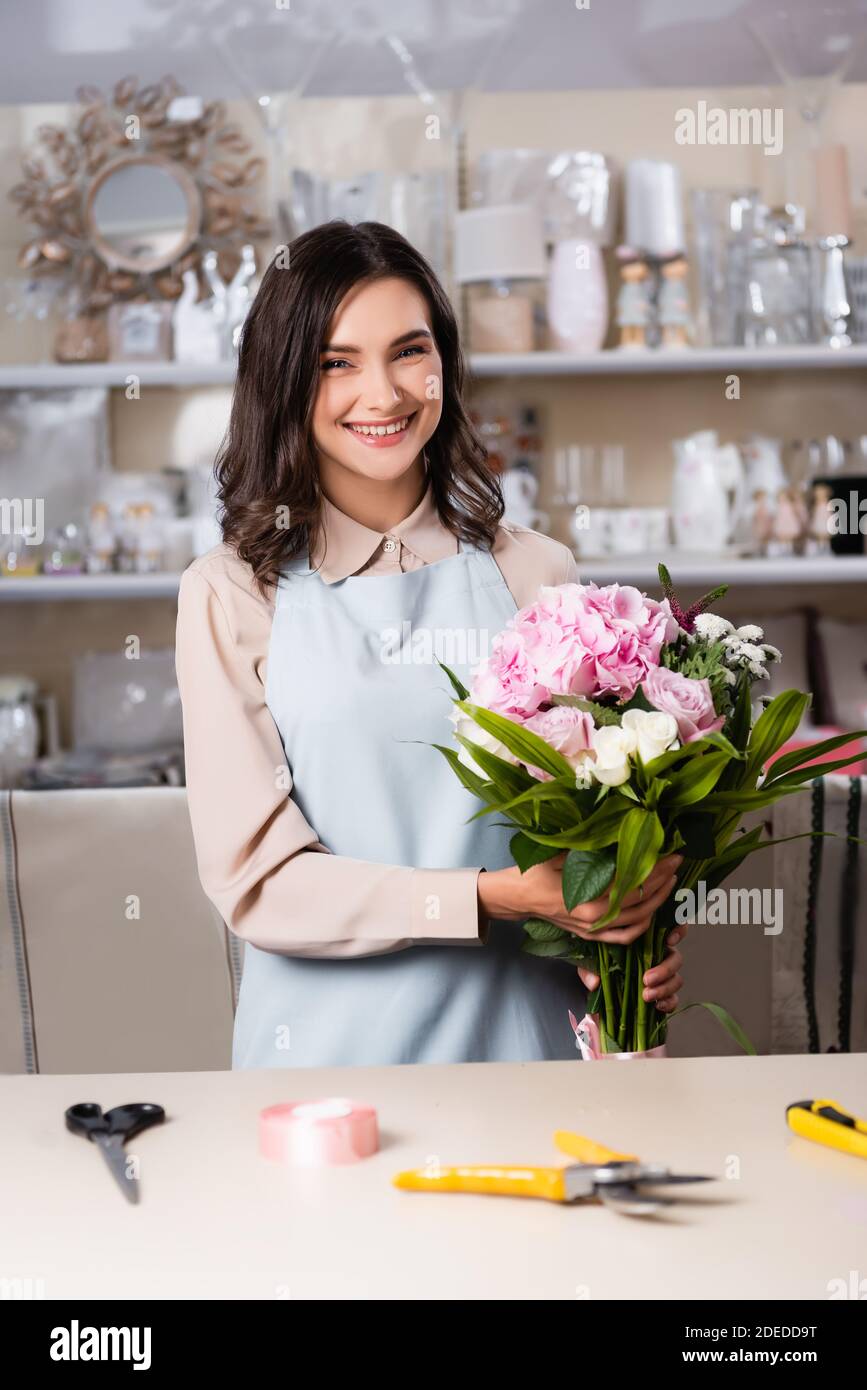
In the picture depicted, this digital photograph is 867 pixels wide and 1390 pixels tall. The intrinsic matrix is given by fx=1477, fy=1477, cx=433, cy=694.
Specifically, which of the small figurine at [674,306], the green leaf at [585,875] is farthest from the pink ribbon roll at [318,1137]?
the small figurine at [674,306]

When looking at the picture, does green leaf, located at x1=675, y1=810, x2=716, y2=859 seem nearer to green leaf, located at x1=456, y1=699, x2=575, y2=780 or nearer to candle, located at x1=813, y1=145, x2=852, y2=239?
green leaf, located at x1=456, y1=699, x2=575, y2=780

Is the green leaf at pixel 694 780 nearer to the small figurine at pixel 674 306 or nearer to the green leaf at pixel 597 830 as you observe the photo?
the green leaf at pixel 597 830

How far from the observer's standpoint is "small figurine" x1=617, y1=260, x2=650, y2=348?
3.31 meters

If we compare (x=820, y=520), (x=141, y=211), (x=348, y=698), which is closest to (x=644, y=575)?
(x=820, y=520)

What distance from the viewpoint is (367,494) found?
4.76 feet

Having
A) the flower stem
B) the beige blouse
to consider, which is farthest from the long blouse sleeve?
the flower stem

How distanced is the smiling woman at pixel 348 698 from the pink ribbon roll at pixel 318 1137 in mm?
326

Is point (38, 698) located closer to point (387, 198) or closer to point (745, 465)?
point (387, 198)

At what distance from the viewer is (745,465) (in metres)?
3.39

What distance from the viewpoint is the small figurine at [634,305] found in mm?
3307

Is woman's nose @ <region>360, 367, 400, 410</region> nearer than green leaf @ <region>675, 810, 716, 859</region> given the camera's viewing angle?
No

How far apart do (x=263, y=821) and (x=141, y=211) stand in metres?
2.48

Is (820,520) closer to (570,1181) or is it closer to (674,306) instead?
(674,306)
